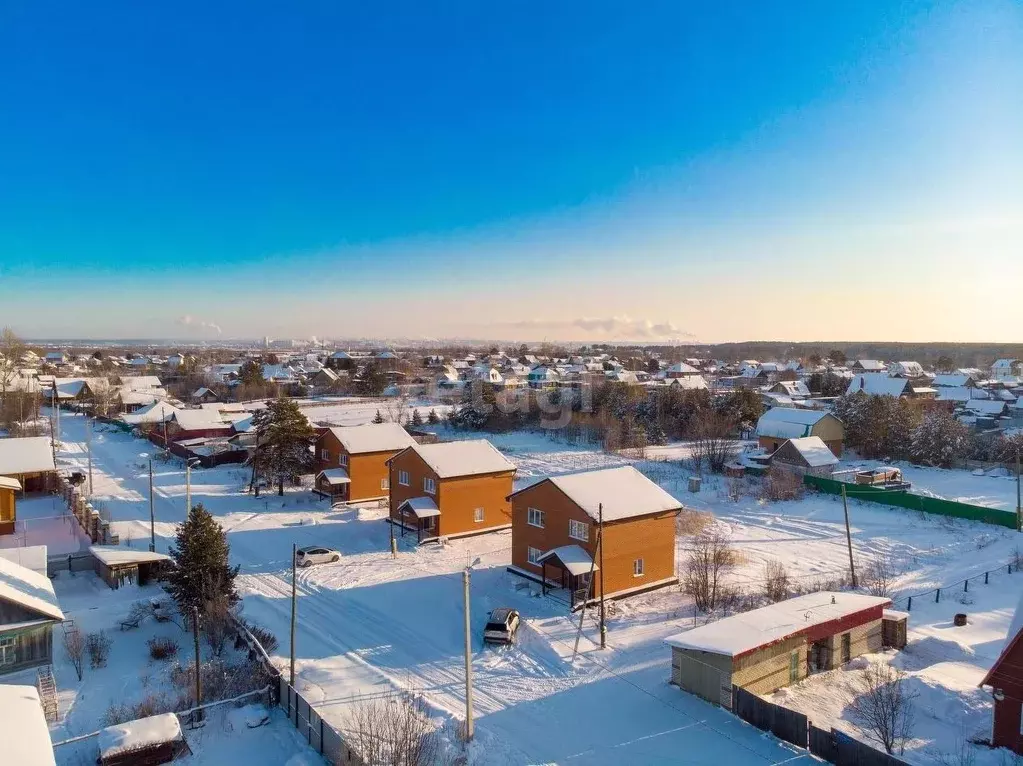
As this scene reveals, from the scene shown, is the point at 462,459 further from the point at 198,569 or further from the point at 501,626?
the point at 198,569

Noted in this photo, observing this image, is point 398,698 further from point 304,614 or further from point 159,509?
point 159,509

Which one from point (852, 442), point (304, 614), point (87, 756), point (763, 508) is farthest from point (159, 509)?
point (852, 442)

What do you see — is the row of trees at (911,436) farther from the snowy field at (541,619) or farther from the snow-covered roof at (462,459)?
the snow-covered roof at (462,459)

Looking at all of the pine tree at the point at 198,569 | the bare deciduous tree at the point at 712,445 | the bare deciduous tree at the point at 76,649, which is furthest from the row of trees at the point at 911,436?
the bare deciduous tree at the point at 76,649

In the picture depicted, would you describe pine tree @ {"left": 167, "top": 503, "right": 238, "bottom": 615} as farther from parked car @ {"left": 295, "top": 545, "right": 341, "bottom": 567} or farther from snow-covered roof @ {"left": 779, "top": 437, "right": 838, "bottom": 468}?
snow-covered roof @ {"left": 779, "top": 437, "right": 838, "bottom": 468}

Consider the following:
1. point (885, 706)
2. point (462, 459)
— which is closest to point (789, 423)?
point (462, 459)

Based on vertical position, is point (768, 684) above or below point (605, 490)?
below
